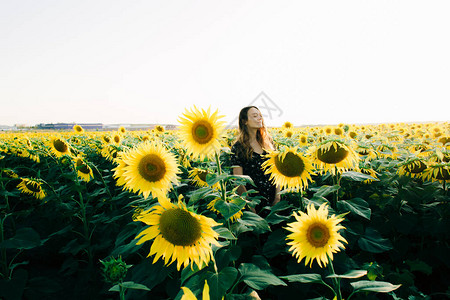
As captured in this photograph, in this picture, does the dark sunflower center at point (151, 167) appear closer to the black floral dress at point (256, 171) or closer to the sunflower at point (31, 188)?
the black floral dress at point (256, 171)

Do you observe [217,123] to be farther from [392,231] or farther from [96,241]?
[96,241]

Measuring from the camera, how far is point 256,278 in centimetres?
159

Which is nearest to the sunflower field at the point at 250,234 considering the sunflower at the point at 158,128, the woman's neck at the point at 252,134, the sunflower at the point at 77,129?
the woman's neck at the point at 252,134

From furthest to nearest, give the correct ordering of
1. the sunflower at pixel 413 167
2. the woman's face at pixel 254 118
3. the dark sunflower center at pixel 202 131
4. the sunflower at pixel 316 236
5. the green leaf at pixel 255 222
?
the woman's face at pixel 254 118
the sunflower at pixel 413 167
the dark sunflower center at pixel 202 131
the green leaf at pixel 255 222
the sunflower at pixel 316 236

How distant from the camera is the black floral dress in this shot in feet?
13.2

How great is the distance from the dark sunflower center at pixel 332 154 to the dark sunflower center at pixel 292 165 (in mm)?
199

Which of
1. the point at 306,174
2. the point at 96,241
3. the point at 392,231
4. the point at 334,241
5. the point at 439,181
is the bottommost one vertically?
the point at 96,241

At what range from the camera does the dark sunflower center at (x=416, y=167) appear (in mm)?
2893

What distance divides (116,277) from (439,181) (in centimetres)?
A: 332

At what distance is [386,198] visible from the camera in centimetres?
310

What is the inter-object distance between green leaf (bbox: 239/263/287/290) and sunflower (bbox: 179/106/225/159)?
2.79 ft

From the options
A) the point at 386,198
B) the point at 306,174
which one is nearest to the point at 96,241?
the point at 306,174

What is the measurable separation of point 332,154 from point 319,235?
35.0 inches

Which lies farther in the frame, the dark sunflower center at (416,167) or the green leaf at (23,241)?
the dark sunflower center at (416,167)
